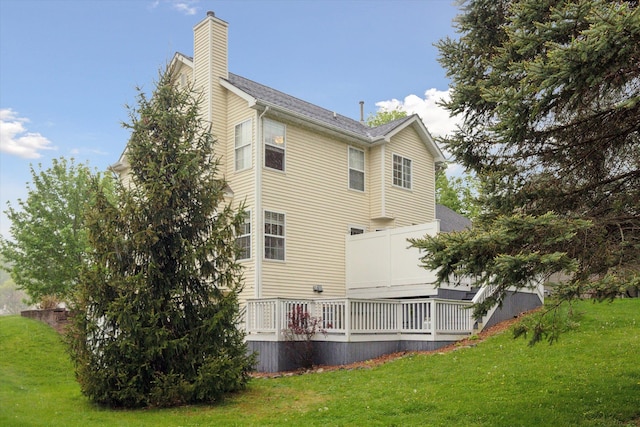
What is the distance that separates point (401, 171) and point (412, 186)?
32.2 inches

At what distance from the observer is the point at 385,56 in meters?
16.3

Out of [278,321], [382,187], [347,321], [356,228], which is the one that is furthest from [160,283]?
[382,187]

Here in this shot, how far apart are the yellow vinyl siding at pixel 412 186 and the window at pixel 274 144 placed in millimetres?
4390

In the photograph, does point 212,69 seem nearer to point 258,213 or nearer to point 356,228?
point 258,213

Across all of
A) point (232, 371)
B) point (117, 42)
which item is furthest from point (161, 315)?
point (117, 42)

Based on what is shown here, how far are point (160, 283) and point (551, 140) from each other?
7.44 meters

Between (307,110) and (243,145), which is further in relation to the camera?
(307,110)

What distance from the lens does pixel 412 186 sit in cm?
2209

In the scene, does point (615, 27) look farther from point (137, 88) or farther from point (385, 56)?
point (385, 56)

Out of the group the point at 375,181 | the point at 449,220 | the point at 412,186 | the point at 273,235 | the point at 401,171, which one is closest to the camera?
the point at 273,235

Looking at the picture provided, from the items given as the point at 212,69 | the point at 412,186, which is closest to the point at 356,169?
the point at 412,186

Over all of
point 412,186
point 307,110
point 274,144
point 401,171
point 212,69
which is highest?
point 212,69

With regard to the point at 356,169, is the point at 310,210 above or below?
below

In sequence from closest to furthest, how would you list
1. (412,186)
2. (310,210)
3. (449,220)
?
(310,210) < (412,186) < (449,220)
